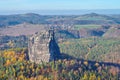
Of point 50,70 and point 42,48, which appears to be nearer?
point 50,70

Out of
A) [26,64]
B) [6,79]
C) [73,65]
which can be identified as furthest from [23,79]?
[73,65]

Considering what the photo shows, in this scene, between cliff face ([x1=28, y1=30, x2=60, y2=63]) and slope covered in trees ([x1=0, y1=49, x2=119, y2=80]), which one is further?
cliff face ([x1=28, y1=30, x2=60, y2=63])

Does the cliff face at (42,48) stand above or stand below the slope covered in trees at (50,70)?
above

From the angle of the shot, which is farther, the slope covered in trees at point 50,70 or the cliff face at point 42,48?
the cliff face at point 42,48

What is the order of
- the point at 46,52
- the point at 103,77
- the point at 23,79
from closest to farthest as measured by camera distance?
the point at 23,79 < the point at 103,77 < the point at 46,52

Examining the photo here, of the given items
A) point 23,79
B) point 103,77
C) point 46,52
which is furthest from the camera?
point 46,52

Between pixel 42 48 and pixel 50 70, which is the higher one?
pixel 42 48

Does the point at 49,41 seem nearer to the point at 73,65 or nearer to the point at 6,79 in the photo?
the point at 73,65

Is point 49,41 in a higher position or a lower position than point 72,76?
higher
